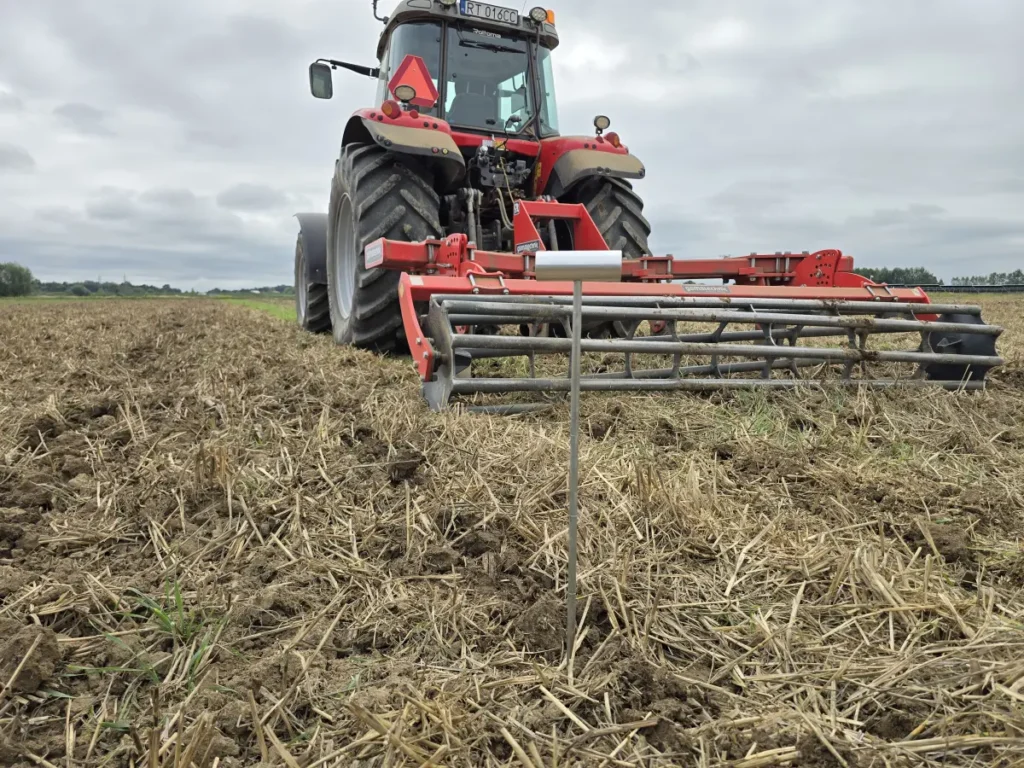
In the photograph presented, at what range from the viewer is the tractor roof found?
16.0 ft

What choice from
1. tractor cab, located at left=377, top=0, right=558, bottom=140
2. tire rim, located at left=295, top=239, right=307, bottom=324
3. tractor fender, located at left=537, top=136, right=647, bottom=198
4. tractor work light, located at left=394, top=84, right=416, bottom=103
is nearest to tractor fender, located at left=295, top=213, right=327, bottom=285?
tire rim, located at left=295, top=239, right=307, bottom=324

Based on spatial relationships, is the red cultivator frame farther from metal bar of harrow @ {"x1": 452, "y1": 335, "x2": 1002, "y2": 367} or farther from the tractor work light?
the tractor work light

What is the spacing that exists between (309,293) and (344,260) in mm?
1387

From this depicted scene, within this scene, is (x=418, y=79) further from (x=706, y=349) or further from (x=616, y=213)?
(x=706, y=349)

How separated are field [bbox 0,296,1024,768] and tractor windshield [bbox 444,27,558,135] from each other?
129 inches

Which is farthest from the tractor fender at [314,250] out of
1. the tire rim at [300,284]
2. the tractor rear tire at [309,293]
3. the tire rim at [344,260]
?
the tire rim at [300,284]

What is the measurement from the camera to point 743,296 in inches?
126

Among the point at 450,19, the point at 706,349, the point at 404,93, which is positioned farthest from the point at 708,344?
the point at 450,19

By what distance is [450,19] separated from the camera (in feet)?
16.3

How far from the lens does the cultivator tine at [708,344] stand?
2.69 m

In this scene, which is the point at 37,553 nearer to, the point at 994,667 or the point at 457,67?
the point at 994,667

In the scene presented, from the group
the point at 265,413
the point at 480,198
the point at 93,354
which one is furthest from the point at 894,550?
the point at 93,354

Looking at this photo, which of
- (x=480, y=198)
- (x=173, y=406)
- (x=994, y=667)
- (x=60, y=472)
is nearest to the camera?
(x=994, y=667)

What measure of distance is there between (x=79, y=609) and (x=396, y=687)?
0.73 meters
